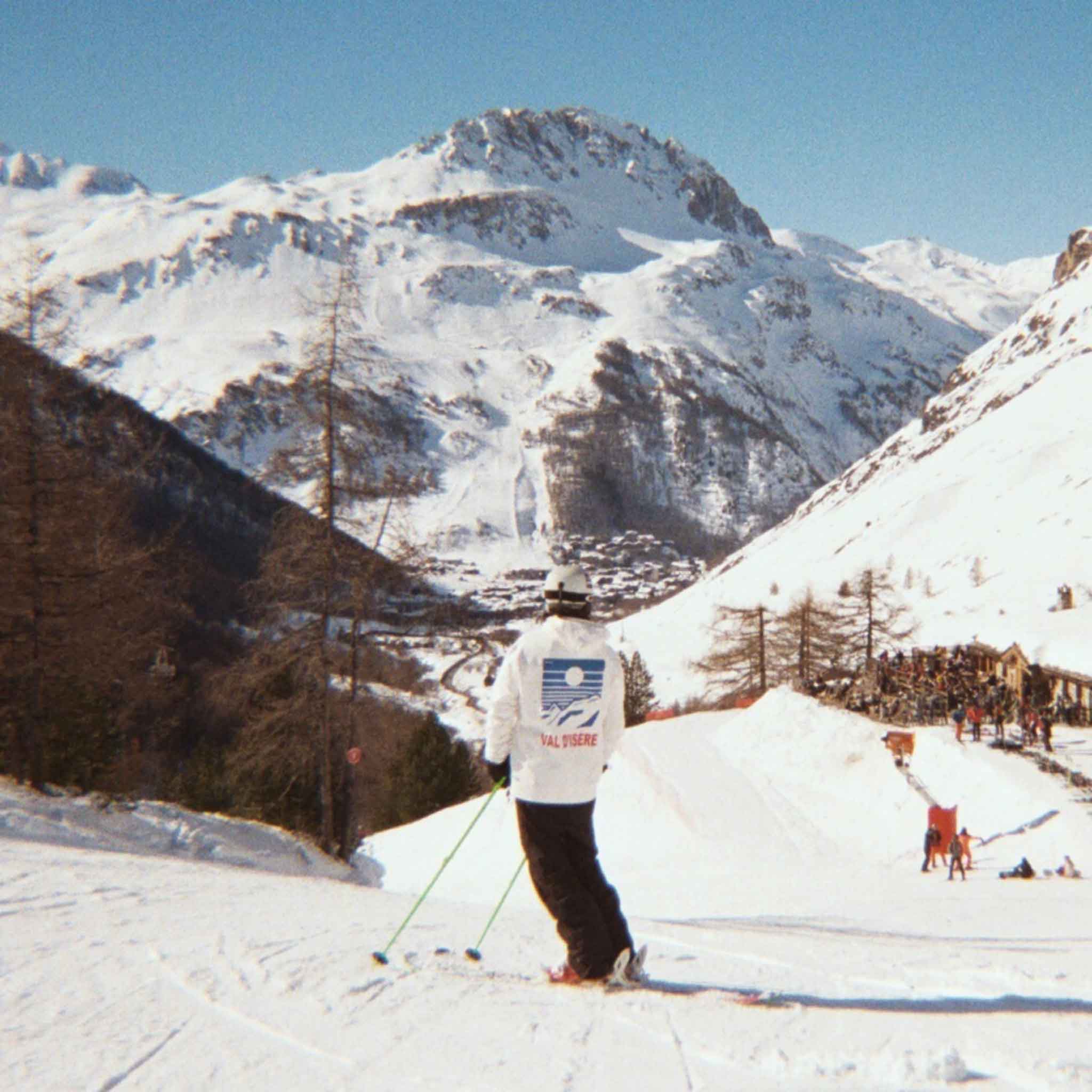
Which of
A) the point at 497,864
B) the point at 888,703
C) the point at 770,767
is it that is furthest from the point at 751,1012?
the point at 888,703

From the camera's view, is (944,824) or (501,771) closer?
(501,771)

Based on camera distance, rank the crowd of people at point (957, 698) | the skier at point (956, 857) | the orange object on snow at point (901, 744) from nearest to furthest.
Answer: the skier at point (956, 857)
the orange object on snow at point (901, 744)
the crowd of people at point (957, 698)

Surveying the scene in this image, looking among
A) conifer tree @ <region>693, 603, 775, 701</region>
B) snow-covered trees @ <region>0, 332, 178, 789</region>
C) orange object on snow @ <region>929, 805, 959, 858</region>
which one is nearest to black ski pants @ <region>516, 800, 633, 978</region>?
snow-covered trees @ <region>0, 332, 178, 789</region>

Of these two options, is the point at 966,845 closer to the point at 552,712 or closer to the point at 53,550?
the point at 552,712

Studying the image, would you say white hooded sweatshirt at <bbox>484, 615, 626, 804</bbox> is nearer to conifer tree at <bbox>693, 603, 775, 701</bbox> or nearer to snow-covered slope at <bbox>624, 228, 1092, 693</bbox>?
snow-covered slope at <bbox>624, 228, 1092, 693</bbox>

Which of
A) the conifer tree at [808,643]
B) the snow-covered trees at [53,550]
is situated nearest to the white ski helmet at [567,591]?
the snow-covered trees at [53,550]

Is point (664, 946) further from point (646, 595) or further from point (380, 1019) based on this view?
point (646, 595)

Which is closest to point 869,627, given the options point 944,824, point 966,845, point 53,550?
point 944,824

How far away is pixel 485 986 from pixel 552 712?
1229 mm

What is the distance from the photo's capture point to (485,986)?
13.2 ft

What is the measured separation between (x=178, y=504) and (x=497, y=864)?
124m

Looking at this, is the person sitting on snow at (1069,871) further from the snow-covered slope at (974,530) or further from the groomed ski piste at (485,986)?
the snow-covered slope at (974,530)

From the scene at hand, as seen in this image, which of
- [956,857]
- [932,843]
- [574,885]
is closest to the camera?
[574,885]

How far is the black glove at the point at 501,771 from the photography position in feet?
14.4
